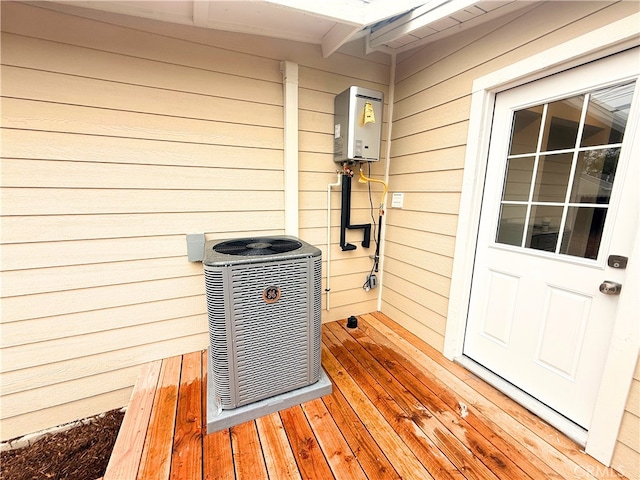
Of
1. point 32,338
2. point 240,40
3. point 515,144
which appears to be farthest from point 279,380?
point 240,40

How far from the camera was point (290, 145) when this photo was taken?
205 centimetres

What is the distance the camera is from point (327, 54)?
6.64 feet

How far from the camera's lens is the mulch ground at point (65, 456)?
1521mm

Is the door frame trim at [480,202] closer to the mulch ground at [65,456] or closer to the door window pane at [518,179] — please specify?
the door window pane at [518,179]

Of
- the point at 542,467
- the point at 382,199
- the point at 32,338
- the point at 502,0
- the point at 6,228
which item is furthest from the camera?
the point at 382,199

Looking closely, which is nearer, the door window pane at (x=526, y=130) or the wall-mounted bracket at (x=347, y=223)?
the door window pane at (x=526, y=130)

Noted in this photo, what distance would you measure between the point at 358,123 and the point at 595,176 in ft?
4.76

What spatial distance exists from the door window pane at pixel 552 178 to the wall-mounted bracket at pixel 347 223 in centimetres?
128

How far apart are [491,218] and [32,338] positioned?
307cm

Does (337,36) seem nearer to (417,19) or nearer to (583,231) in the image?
(417,19)

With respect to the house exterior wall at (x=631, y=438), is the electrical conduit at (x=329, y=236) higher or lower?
higher

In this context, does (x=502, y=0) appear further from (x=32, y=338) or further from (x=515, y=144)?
(x=32, y=338)

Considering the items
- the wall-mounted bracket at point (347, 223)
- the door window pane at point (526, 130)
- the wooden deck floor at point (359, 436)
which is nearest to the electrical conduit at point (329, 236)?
the wall-mounted bracket at point (347, 223)

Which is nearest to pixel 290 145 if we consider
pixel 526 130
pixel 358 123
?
pixel 358 123
